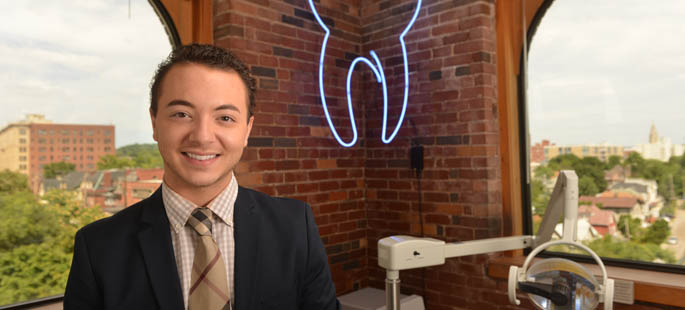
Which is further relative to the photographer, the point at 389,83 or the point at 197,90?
the point at 389,83

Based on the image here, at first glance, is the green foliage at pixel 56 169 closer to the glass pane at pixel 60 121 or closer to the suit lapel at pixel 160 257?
the glass pane at pixel 60 121

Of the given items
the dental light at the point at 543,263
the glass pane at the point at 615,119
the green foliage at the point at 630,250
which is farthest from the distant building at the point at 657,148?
the dental light at the point at 543,263

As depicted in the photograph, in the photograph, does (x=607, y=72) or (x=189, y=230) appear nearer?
(x=189, y=230)

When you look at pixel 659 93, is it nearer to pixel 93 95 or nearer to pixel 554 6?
pixel 554 6

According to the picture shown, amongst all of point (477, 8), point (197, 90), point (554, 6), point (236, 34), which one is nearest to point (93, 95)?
point (236, 34)

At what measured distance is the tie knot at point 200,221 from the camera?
1.22 m

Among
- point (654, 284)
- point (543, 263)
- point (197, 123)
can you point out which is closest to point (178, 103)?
point (197, 123)

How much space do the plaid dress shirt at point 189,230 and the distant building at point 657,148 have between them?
2.46 meters

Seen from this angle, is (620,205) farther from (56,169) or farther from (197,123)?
(56,169)

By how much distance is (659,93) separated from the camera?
2654 millimetres

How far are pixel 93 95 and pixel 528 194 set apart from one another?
2656mm

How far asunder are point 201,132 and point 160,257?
1.12 ft

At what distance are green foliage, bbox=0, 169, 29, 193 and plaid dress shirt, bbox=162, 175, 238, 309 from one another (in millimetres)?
1514

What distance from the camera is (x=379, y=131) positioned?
3.56 metres
